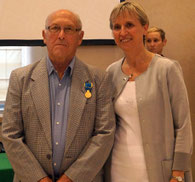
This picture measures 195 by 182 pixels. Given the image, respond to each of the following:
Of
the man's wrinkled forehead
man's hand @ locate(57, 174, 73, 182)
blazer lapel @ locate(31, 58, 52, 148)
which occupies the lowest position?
man's hand @ locate(57, 174, 73, 182)

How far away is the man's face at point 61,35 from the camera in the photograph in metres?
1.59

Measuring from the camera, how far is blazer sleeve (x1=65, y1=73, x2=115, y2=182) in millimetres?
1495

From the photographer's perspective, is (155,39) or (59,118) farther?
(155,39)

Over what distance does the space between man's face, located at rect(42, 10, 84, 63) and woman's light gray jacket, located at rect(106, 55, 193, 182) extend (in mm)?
495

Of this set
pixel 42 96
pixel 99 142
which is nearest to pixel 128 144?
pixel 99 142

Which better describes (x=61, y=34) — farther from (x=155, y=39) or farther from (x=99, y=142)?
(x=155, y=39)

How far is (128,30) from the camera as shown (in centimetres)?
163

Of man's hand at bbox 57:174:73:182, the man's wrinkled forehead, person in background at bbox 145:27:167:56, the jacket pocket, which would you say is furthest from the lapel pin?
person in background at bbox 145:27:167:56

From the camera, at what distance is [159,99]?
5.26ft

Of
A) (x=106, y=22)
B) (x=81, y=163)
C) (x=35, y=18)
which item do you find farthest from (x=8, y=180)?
(x=106, y=22)

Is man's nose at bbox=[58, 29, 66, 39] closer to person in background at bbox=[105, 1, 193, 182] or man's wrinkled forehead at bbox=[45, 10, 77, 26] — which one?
man's wrinkled forehead at bbox=[45, 10, 77, 26]

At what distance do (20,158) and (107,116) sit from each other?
1.79 ft

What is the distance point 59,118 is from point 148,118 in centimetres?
52

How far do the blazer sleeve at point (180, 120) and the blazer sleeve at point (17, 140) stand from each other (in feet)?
2.55
